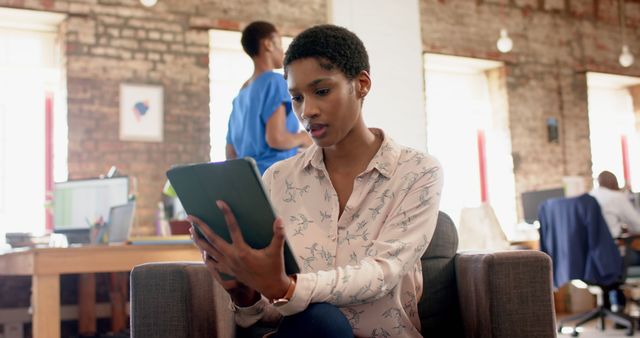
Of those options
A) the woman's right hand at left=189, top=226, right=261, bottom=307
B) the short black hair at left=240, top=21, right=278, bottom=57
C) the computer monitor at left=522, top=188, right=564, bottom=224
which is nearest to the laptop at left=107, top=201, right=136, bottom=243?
the short black hair at left=240, top=21, right=278, bottom=57

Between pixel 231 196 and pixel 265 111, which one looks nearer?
pixel 231 196

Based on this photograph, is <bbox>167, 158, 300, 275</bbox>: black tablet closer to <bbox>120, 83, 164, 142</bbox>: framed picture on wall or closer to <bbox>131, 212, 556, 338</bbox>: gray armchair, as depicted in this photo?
<bbox>131, 212, 556, 338</bbox>: gray armchair

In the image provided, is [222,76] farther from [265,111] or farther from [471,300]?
[471,300]

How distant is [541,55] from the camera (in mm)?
8523

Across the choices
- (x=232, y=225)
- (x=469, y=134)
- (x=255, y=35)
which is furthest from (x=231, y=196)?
(x=469, y=134)

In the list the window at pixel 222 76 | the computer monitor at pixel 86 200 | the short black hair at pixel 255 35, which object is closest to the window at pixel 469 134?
the window at pixel 222 76

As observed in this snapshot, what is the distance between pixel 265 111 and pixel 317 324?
1889 mm

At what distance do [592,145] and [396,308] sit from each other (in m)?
8.02

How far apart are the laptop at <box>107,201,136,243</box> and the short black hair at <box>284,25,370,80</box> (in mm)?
2359

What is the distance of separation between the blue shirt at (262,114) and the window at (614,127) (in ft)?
21.7

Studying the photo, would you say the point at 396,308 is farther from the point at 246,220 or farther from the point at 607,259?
the point at 607,259

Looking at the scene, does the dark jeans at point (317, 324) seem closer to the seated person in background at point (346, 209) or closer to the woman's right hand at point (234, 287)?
the seated person in background at point (346, 209)

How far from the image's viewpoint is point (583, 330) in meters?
5.99

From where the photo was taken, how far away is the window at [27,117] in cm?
623
